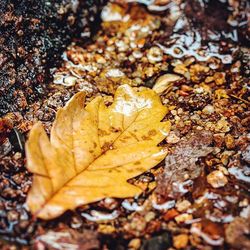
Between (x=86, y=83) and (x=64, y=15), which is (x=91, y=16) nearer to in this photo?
(x=64, y=15)

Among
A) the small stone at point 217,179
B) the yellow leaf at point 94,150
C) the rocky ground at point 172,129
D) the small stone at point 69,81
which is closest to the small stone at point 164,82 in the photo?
the rocky ground at point 172,129

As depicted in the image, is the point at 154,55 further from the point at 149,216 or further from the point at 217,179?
the point at 149,216

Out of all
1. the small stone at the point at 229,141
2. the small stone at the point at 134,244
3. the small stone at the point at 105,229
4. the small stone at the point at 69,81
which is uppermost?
the small stone at the point at 69,81

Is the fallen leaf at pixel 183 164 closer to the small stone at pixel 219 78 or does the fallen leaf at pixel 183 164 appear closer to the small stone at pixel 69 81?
the small stone at pixel 219 78

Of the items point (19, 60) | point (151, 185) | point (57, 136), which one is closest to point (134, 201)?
point (151, 185)

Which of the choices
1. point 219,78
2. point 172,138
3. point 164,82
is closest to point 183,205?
point 172,138

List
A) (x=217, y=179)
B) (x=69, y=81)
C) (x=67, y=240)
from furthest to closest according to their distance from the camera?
1. (x=69, y=81)
2. (x=217, y=179)
3. (x=67, y=240)
